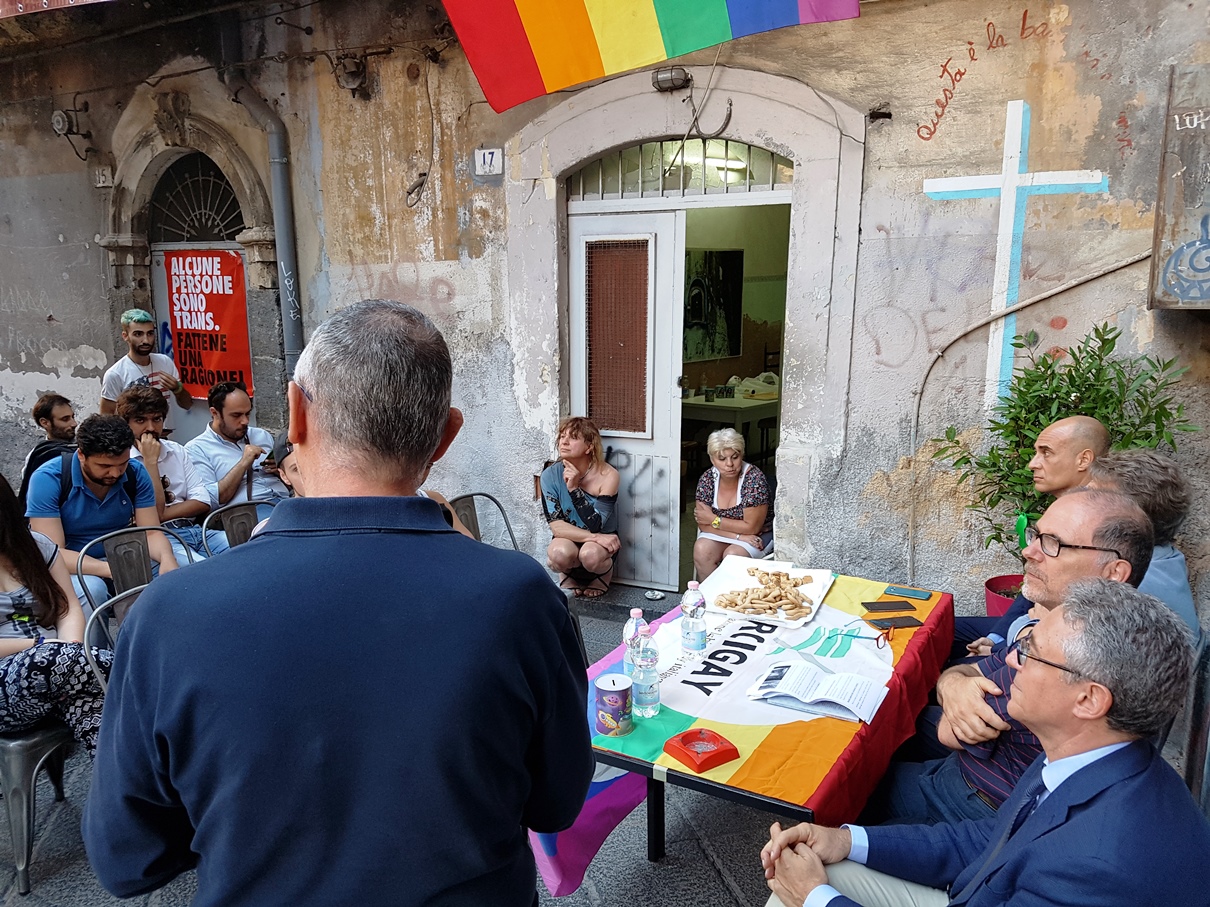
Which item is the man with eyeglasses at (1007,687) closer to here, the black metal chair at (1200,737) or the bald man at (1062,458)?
the black metal chair at (1200,737)

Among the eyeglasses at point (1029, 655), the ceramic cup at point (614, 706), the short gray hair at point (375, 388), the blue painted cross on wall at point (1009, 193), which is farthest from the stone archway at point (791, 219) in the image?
the short gray hair at point (375, 388)

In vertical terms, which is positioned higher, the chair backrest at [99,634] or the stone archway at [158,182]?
the stone archway at [158,182]

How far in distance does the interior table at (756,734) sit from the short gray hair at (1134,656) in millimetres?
807

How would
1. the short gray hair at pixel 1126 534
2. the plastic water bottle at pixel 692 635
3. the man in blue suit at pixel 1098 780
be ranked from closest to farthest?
the man in blue suit at pixel 1098 780, the short gray hair at pixel 1126 534, the plastic water bottle at pixel 692 635

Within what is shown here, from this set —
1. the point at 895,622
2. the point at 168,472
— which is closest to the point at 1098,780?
the point at 895,622

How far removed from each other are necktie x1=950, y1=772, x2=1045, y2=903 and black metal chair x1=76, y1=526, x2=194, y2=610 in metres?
3.59

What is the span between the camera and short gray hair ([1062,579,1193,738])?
1577 millimetres

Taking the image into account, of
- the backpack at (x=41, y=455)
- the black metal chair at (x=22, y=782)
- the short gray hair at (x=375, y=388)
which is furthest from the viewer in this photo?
the backpack at (x=41, y=455)

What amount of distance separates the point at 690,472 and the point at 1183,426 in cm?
505

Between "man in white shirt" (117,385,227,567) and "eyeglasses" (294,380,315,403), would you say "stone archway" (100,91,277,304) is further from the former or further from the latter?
"eyeglasses" (294,380,315,403)

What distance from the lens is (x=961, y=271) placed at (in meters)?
4.32

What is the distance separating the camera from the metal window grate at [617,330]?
5.40 m

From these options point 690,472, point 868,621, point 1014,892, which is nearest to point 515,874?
point 1014,892

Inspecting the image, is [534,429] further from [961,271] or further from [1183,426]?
[1183,426]
